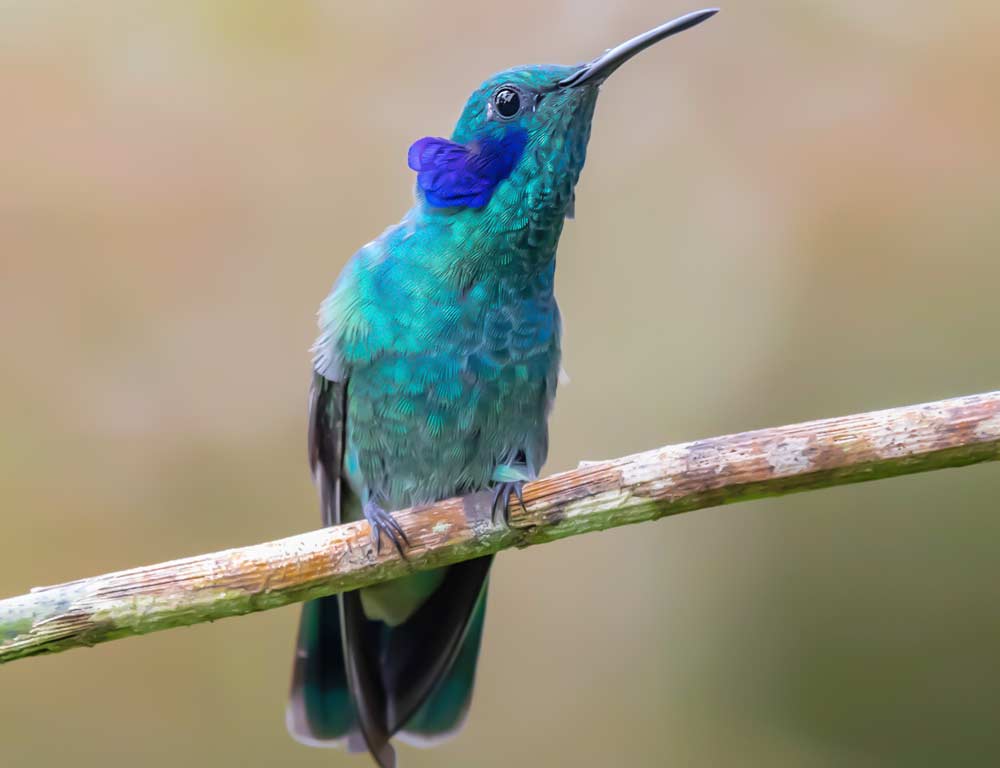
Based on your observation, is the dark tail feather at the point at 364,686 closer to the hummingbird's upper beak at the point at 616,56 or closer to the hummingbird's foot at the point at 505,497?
the hummingbird's foot at the point at 505,497

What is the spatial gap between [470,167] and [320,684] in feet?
5.93

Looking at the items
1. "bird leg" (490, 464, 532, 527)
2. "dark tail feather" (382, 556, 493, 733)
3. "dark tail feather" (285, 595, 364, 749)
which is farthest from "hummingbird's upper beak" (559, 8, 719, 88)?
"dark tail feather" (285, 595, 364, 749)

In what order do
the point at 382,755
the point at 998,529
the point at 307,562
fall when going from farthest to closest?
the point at 998,529 < the point at 382,755 < the point at 307,562

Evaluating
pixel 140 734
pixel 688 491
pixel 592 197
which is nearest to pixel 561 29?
pixel 592 197

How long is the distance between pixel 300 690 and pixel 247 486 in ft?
4.73

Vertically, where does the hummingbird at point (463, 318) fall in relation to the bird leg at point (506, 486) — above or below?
above

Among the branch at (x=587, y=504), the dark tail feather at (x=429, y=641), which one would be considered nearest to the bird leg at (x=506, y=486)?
the branch at (x=587, y=504)

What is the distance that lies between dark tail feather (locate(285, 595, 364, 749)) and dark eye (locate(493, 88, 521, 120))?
1666 millimetres

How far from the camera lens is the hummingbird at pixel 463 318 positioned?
2982 millimetres

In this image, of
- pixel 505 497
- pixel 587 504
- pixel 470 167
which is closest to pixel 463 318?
pixel 470 167

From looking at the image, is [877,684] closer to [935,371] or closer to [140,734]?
[935,371]

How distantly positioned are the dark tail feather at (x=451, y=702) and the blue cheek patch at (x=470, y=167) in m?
1.39

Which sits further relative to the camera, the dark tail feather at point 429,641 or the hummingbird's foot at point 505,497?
the dark tail feather at point 429,641

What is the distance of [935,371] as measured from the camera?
4059mm
